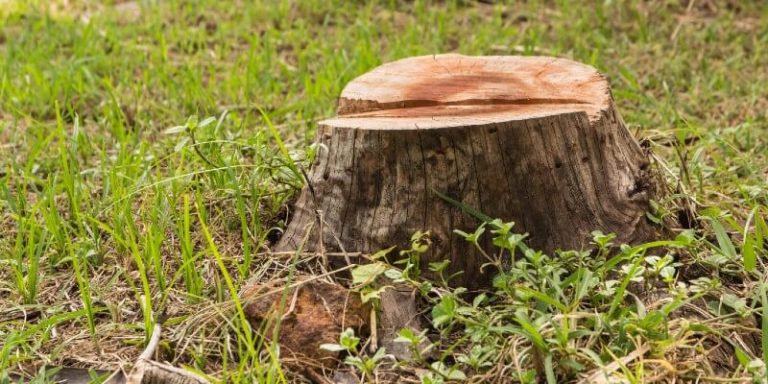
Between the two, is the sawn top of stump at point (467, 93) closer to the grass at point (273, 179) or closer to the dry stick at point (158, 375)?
the grass at point (273, 179)

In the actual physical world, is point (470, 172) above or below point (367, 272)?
above

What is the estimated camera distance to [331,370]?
2107 millimetres

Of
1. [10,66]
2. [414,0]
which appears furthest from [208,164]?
[414,0]

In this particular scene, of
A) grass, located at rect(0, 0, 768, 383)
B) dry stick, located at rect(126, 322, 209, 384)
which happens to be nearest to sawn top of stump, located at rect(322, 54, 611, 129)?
grass, located at rect(0, 0, 768, 383)

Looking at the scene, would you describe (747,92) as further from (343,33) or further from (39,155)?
(39,155)

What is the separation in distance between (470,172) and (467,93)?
345mm

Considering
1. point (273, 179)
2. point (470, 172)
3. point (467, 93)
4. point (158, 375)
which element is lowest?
point (158, 375)

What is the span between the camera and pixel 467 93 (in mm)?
2479

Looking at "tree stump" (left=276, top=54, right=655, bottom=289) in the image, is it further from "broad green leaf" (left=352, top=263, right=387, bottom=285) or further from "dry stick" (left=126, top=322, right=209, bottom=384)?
"dry stick" (left=126, top=322, right=209, bottom=384)

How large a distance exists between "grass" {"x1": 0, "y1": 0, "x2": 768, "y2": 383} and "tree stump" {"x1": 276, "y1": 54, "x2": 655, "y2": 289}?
0.36 ft

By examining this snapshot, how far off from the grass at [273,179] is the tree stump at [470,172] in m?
0.11

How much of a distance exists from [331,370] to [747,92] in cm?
281

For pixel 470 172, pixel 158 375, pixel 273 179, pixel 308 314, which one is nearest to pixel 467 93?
pixel 470 172

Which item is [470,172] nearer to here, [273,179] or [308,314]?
[308,314]
